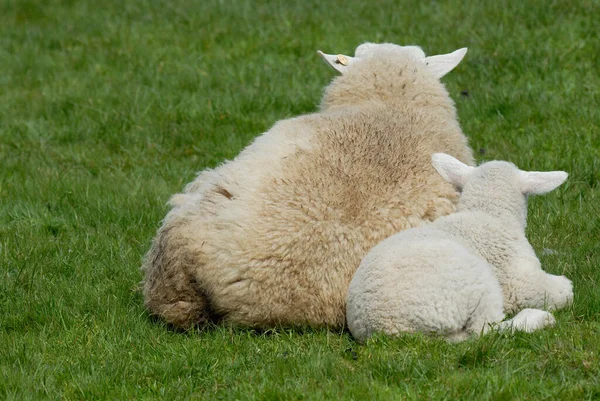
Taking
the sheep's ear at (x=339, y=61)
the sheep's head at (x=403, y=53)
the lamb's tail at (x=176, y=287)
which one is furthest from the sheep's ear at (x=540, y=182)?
the lamb's tail at (x=176, y=287)

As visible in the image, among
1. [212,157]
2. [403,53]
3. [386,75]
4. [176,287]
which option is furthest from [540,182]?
[212,157]

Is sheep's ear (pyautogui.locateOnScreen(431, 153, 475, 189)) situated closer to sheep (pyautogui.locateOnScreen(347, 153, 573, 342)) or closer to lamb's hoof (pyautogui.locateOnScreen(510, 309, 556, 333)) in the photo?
sheep (pyautogui.locateOnScreen(347, 153, 573, 342))

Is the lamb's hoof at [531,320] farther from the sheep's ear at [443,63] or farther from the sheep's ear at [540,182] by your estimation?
the sheep's ear at [443,63]

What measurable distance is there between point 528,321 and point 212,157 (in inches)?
181

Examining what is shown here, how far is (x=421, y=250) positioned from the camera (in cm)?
495

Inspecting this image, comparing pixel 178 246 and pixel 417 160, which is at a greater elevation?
pixel 417 160

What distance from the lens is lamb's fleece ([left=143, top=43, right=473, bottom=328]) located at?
17.4ft

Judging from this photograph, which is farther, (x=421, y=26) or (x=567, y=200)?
(x=421, y=26)

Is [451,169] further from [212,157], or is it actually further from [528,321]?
[212,157]

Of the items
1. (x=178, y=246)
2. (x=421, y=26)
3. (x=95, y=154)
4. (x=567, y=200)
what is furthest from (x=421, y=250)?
(x=421, y=26)

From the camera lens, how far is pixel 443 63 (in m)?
6.78

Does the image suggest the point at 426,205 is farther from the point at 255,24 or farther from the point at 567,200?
the point at 255,24

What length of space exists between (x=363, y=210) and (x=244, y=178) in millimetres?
676

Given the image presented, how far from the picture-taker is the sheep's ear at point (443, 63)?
6.72m
